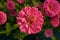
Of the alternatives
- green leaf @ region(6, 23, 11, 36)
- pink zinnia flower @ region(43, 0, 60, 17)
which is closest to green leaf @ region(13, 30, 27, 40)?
green leaf @ region(6, 23, 11, 36)

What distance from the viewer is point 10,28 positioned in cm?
72

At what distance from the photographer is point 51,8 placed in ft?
2.27

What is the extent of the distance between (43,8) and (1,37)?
0.77 feet

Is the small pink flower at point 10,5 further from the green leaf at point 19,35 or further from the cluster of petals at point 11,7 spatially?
the green leaf at point 19,35

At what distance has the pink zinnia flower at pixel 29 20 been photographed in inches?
23.3

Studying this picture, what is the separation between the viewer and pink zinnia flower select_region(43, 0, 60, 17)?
2.23 feet

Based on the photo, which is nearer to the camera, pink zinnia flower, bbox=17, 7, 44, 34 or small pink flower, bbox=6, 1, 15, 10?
pink zinnia flower, bbox=17, 7, 44, 34

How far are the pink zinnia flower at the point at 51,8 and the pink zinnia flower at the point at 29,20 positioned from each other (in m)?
0.08

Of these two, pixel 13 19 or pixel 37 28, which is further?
pixel 13 19

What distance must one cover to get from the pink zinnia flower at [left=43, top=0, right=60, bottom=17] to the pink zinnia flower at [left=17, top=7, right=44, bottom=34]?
0.08m

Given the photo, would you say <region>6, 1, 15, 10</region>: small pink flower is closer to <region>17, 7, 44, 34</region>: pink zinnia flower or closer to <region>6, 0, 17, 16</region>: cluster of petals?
<region>6, 0, 17, 16</region>: cluster of petals

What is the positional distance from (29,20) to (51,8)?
134mm

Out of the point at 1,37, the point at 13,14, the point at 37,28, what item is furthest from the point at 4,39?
the point at 37,28

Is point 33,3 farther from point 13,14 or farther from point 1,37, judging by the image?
point 1,37
